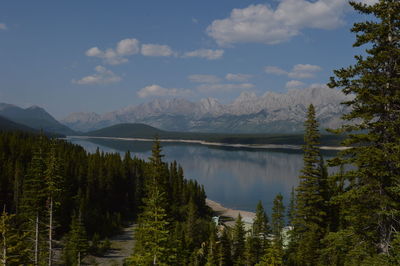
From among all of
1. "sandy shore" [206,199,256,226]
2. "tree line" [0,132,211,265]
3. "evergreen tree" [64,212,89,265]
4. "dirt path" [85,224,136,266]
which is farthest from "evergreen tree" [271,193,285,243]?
"sandy shore" [206,199,256,226]

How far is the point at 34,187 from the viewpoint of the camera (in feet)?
85.9

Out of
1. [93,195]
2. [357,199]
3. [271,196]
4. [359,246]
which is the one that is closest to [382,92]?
[357,199]

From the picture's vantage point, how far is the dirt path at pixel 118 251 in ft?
176

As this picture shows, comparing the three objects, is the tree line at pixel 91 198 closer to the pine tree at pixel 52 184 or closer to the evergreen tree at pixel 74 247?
the evergreen tree at pixel 74 247

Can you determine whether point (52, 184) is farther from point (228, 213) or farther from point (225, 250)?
point (228, 213)

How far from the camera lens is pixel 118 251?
2414 inches

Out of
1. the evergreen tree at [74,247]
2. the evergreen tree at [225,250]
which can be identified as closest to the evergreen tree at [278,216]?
the evergreen tree at [225,250]

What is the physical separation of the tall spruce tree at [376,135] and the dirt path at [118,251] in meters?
43.7

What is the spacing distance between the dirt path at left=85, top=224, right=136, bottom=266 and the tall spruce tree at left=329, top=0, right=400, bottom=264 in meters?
43.7

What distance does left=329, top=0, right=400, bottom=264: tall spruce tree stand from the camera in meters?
15.1

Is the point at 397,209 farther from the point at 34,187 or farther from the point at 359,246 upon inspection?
the point at 34,187

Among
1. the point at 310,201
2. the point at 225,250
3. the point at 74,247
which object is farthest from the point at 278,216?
the point at 74,247

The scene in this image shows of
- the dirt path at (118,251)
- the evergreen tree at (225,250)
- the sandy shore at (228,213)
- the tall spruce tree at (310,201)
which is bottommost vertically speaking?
the sandy shore at (228,213)

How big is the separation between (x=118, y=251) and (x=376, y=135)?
5580 centimetres
